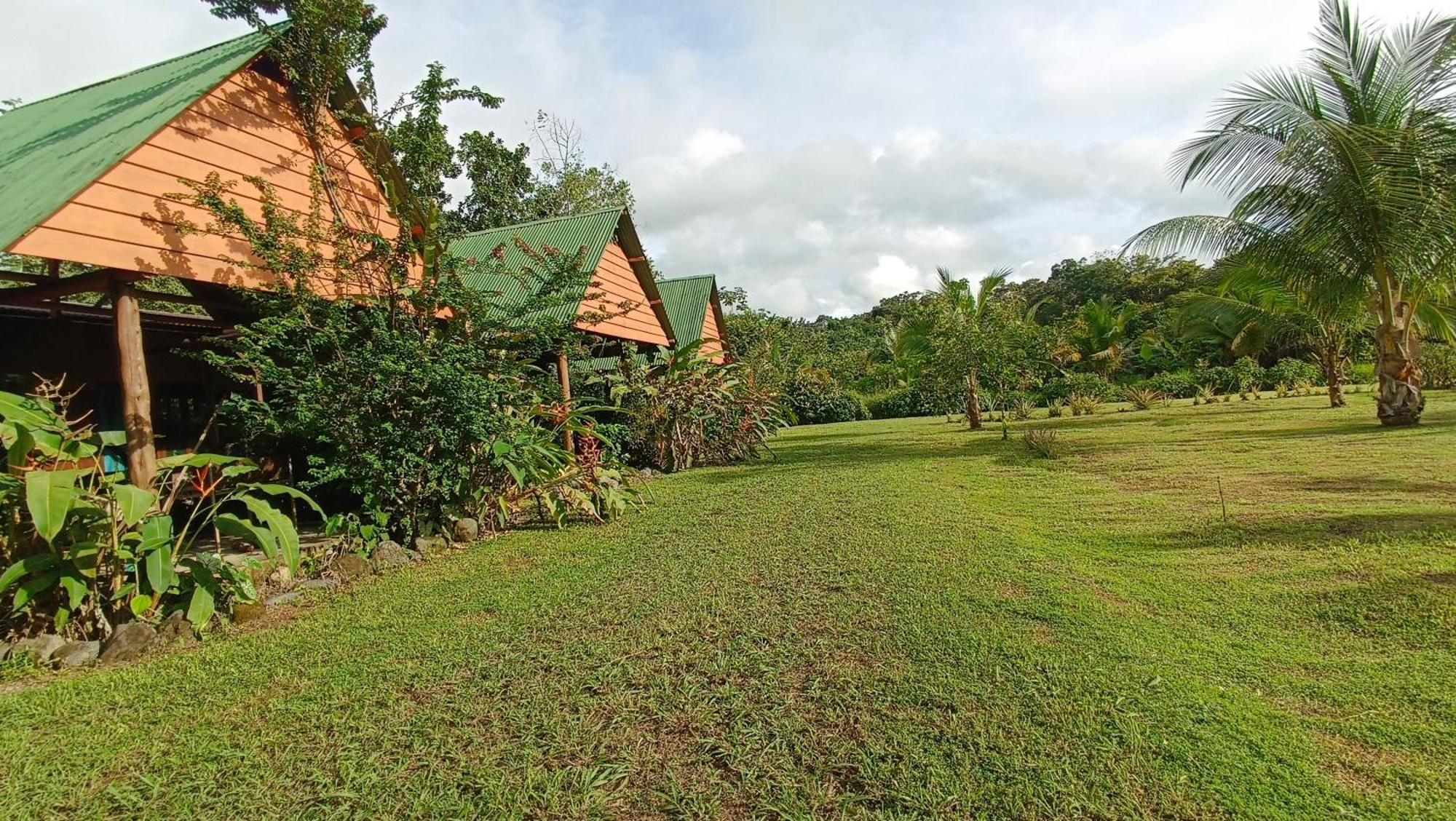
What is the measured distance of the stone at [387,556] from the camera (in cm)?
550

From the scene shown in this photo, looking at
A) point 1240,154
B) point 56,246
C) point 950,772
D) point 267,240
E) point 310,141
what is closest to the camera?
point 950,772

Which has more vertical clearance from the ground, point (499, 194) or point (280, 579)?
point (499, 194)

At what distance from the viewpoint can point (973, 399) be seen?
1641 centimetres

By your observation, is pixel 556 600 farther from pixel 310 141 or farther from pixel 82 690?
pixel 310 141

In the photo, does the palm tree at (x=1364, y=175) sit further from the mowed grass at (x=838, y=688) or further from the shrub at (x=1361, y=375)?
the shrub at (x=1361, y=375)

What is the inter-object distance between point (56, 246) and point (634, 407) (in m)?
7.35

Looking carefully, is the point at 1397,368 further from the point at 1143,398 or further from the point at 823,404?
the point at 823,404

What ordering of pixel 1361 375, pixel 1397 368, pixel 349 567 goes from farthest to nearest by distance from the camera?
1. pixel 1361 375
2. pixel 1397 368
3. pixel 349 567

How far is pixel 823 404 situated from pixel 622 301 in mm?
17760

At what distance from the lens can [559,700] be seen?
2.93m

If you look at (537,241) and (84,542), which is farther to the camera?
(537,241)

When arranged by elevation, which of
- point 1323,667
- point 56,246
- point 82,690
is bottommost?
point 1323,667

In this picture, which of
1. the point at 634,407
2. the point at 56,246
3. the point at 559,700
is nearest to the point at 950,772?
the point at 559,700

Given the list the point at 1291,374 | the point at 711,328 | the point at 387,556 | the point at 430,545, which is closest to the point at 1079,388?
the point at 1291,374
